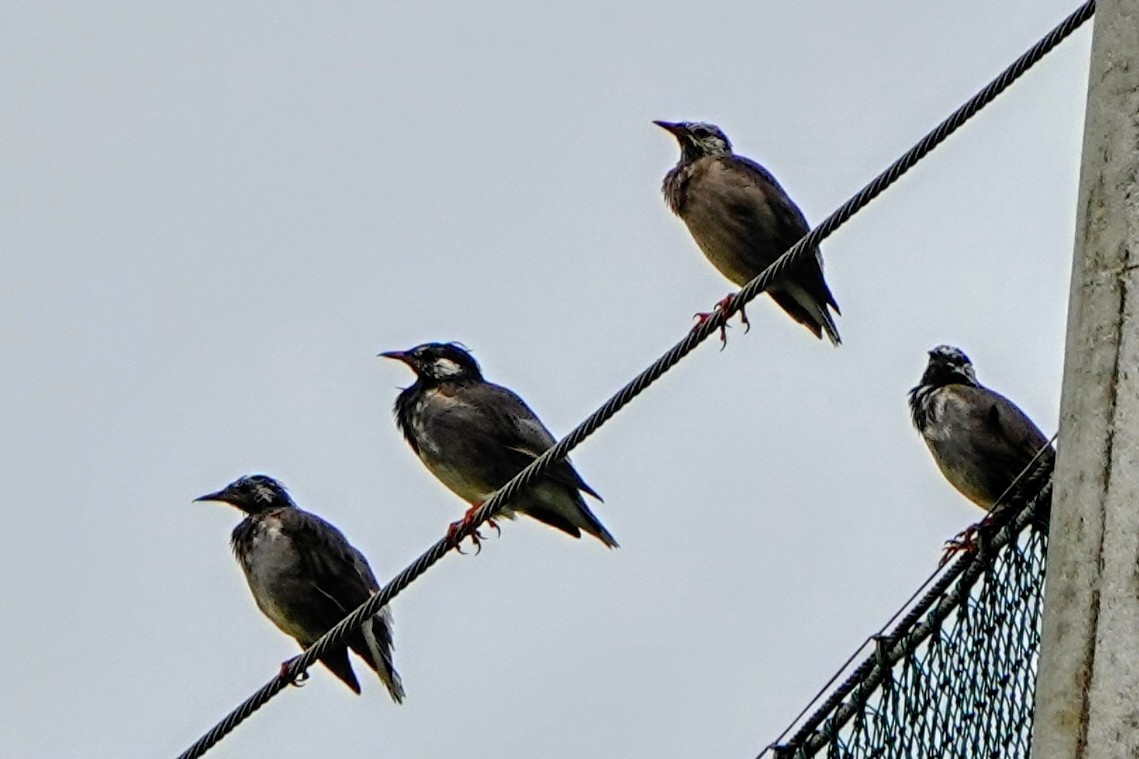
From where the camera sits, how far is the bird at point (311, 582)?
9.04 meters

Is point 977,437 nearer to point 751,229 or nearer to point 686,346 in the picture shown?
Answer: point 751,229

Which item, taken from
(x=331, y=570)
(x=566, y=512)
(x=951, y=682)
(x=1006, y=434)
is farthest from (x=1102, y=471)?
(x=331, y=570)

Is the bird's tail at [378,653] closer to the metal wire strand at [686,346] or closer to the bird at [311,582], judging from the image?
the bird at [311,582]

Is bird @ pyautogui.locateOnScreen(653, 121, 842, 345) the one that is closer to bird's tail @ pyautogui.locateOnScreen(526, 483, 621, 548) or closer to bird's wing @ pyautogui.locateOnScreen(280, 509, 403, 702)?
bird's tail @ pyautogui.locateOnScreen(526, 483, 621, 548)

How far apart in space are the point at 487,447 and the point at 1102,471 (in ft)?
19.1

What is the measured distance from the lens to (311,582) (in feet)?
29.8

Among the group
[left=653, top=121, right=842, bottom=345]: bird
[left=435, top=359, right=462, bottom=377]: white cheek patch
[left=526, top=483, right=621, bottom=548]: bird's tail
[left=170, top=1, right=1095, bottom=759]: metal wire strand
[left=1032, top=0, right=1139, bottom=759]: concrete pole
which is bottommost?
[left=1032, top=0, right=1139, bottom=759]: concrete pole

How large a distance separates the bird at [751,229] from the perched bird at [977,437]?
826 millimetres

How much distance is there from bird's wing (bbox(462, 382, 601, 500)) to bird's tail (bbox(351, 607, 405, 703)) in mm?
857

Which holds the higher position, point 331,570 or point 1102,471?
point 331,570

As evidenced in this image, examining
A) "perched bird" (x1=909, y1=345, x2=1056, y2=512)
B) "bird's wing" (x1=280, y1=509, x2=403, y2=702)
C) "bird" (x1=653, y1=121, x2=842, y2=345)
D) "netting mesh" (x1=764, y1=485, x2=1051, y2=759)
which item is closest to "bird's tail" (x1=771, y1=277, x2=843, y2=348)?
"bird" (x1=653, y1=121, x2=842, y2=345)

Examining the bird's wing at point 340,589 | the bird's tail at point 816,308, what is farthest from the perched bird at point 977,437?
the bird's wing at point 340,589

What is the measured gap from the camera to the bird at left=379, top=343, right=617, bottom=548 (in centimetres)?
894

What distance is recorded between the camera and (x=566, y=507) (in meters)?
8.94
